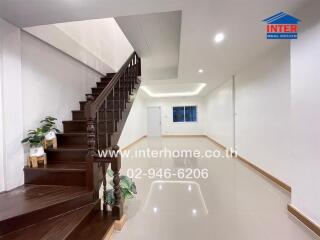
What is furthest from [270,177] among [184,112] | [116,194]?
[184,112]

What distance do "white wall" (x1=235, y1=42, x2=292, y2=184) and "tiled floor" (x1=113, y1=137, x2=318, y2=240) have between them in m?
0.48

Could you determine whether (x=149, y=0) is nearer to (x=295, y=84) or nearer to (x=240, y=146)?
(x=295, y=84)

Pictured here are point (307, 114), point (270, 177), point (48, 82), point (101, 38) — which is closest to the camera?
point (307, 114)

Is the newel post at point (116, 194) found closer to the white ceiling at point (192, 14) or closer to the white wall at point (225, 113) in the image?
the white ceiling at point (192, 14)

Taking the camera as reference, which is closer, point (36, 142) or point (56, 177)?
point (56, 177)

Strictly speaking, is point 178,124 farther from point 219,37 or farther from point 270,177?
point 219,37

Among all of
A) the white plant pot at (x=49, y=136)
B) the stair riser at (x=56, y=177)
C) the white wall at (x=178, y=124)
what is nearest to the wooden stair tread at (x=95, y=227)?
the stair riser at (x=56, y=177)

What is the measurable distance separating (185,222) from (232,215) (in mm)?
631

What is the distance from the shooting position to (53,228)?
141cm

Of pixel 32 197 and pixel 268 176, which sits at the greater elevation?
pixel 32 197

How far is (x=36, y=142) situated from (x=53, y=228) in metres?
1.15

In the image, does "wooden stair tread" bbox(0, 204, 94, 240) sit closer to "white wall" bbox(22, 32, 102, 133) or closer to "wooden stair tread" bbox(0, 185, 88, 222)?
"wooden stair tread" bbox(0, 185, 88, 222)

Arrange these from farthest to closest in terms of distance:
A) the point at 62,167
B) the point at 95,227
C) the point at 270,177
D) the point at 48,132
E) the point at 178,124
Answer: the point at 178,124 → the point at 270,177 → the point at 48,132 → the point at 62,167 → the point at 95,227

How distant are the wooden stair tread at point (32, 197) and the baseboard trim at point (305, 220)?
252cm
